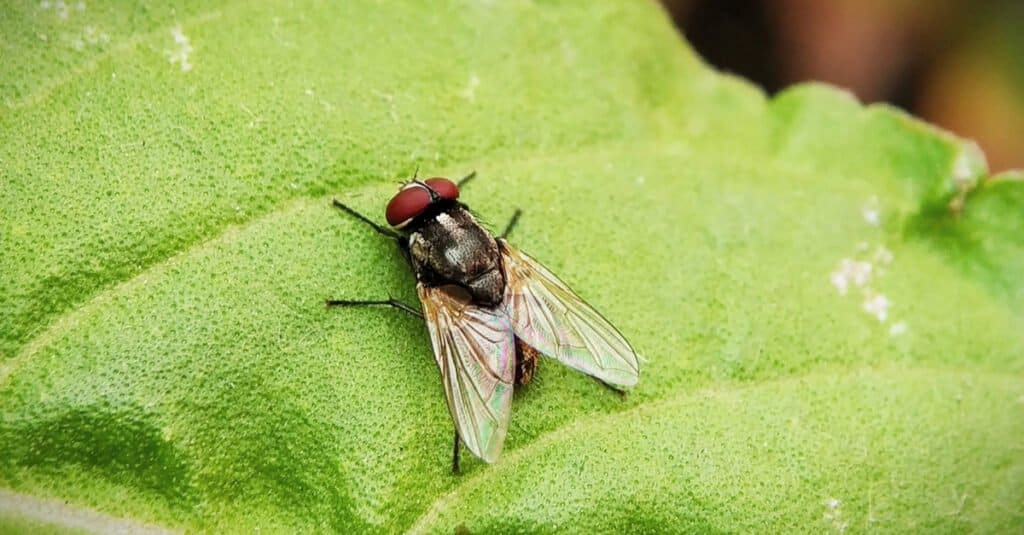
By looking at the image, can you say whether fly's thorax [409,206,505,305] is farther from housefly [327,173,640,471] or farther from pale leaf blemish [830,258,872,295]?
pale leaf blemish [830,258,872,295]

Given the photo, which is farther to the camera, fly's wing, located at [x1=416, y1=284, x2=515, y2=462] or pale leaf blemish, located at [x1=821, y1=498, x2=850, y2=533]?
pale leaf blemish, located at [x1=821, y1=498, x2=850, y2=533]

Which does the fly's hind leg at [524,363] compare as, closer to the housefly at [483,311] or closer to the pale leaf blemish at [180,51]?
the housefly at [483,311]

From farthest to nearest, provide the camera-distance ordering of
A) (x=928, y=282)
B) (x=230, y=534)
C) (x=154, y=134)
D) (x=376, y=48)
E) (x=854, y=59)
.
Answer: (x=854, y=59) < (x=928, y=282) < (x=376, y=48) < (x=154, y=134) < (x=230, y=534)

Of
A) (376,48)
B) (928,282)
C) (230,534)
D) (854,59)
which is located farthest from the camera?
(854,59)

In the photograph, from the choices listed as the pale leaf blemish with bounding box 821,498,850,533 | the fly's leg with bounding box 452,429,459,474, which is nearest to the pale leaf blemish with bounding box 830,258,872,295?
the pale leaf blemish with bounding box 821,498,850,533

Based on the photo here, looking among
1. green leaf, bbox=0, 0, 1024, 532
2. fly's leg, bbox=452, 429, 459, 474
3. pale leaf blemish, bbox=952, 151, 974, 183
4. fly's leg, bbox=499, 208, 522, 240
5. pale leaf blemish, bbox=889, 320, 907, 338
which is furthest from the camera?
pale leaf blemish, bbox=952, 151, 974, 183

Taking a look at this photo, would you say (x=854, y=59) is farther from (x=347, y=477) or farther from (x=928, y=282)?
(x=347, y=477)

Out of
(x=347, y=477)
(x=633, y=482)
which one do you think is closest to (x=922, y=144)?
(x=633, y=482)
